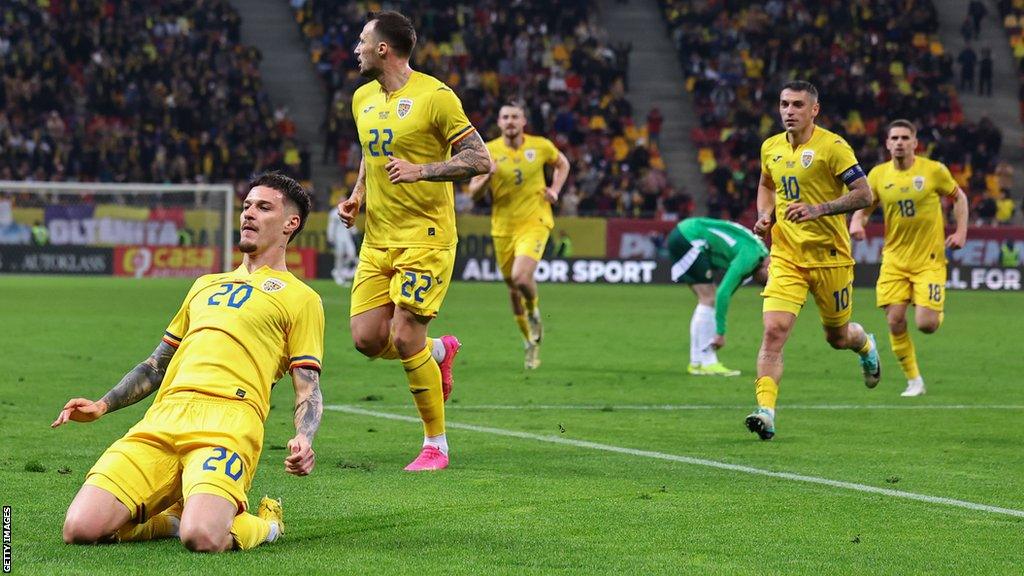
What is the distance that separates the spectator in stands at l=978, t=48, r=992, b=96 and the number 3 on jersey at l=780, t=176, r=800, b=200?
116ft

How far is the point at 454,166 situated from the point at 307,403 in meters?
2.61

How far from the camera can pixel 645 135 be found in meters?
42.2

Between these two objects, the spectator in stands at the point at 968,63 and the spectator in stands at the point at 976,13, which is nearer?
the spectator in stands at the point at 968,63

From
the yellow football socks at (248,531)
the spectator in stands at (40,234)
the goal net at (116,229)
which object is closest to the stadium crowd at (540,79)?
the goal net at (116,229)

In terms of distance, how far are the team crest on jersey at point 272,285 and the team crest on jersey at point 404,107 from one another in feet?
8.45

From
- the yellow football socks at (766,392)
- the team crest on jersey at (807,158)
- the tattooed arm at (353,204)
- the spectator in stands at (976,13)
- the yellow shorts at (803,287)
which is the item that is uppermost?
the spectator in stands at (976,13)

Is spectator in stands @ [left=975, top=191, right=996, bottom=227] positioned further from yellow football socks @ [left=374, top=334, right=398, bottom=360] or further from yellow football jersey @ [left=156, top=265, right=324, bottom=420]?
yellow football jersey @ [left=156, top=265, right=324, bottom=420]

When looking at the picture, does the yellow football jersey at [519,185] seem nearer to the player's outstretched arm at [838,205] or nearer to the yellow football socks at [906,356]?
the yellow football socks at [906,356]

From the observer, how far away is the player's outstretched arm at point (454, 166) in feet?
27.3

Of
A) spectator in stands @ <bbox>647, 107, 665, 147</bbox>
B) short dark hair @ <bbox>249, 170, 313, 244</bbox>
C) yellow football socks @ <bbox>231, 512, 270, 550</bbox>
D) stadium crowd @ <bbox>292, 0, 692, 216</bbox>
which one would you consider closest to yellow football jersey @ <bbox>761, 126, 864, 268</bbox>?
short dark hair @ <bbox>249, 170, 313, 244</bbox>

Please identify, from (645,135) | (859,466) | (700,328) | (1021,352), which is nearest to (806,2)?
(645,135)

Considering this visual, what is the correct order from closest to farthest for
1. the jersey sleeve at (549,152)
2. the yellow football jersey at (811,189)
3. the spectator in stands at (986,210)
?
the yellow football jersey at (811,189)
the jersey sleeve at (549,152)
the spectator in stands at (986,210)

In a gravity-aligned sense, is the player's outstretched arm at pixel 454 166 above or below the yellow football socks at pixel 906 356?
above

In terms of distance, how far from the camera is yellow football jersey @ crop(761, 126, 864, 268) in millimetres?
10656
